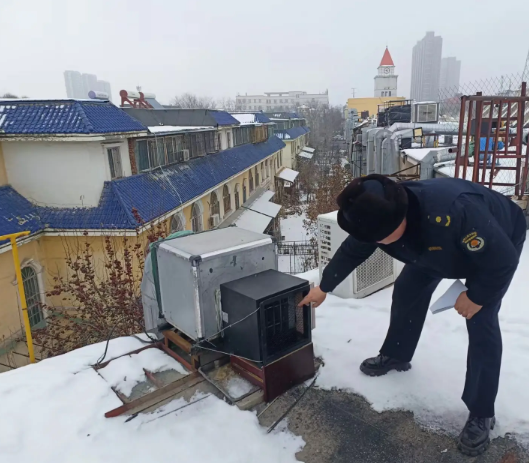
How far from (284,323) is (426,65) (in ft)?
284

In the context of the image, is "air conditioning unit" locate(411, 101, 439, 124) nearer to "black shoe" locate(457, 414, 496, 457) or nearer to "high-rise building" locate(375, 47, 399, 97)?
"black shoe" locate(457, 414, 496, 457)

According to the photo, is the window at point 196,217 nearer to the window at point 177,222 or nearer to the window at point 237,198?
the window at point 177,222

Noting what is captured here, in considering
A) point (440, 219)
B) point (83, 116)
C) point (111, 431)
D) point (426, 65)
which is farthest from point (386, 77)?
point (111, 431)

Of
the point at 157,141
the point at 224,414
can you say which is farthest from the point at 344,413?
the point at 157,141

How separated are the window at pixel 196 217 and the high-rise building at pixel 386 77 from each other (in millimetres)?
56395

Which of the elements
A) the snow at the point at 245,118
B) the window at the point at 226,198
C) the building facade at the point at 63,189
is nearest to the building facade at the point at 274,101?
the snow at the point at 245,118

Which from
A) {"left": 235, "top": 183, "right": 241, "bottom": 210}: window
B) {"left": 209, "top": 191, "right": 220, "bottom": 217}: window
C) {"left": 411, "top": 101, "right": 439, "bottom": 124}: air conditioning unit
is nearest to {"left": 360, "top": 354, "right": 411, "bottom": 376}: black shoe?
{"left": 209, "top": 191, "right": 220, "bottom": 217}: window

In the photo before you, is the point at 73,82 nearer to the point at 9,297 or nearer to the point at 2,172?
the point at 2,172

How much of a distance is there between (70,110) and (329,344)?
864 cm

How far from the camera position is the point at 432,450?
230 cm

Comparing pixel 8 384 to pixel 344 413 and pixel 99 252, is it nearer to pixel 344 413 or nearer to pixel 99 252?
pixel 344 413

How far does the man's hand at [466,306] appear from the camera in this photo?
7.07 ft

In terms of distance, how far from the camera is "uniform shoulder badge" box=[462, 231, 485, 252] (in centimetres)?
200

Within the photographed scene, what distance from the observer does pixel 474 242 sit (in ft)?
6.59
